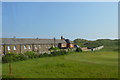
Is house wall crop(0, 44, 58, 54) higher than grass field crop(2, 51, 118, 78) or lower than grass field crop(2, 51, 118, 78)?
higher

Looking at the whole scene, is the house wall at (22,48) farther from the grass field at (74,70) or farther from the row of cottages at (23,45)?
the grass field at (74,70)

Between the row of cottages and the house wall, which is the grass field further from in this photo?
the row of cottages

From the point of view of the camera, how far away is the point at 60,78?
37.8ft

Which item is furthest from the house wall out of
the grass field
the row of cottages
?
the grass field

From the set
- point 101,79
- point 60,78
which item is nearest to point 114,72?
point 101,79

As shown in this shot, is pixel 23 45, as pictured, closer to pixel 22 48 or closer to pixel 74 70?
pixel 22 48

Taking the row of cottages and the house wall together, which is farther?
the row of cottages

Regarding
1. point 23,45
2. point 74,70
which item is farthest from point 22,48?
→ point 74,70

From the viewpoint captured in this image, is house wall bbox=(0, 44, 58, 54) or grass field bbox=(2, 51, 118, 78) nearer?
grass field bbox=(2, 51, 118, 78)

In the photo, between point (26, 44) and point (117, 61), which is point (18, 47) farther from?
point (117, 61)

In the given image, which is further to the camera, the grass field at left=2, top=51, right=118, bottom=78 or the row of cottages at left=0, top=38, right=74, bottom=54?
the row of cottages at left=0, top=38, right=74, bottom=54

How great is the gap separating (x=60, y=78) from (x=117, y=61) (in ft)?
20.0

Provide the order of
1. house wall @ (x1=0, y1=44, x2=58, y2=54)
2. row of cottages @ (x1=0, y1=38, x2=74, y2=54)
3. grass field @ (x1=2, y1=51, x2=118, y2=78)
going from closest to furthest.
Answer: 1. grass field @ (x1=2, y1=51, x2=118, y2=78)
2. house wall @ (x1=0, y1=44, x2=58, y2=54)
3. row of cottages @ (x1=0, y1=38, x2=74, y2=54)

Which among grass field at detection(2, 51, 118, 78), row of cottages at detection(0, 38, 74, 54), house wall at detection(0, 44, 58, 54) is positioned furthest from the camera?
row of cottages at detection(0, 38, 74, 54)
